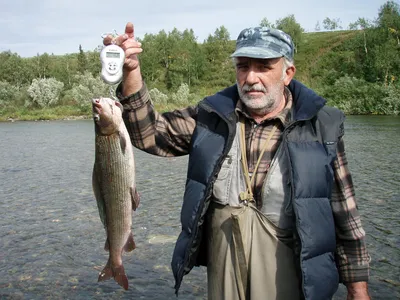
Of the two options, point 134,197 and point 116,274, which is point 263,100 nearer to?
point 134,197

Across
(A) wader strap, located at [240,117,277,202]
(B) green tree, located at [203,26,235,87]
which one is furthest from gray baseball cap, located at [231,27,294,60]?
(B) green tree, located at [203,26,235,87]

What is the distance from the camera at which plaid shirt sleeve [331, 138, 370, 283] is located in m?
3.25

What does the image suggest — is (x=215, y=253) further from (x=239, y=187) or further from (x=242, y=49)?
(x=242, y=49)

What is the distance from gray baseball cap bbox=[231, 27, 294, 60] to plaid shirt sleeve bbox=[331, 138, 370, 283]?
2.56ft

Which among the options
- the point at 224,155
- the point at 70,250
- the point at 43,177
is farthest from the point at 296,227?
the point at 43,177

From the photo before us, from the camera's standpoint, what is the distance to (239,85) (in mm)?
3246

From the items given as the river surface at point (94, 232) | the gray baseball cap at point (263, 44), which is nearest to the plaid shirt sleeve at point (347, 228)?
the gray baseball cap at point (263, 44)

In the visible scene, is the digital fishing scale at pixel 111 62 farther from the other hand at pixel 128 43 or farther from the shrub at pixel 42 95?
the shrub at pixel 42 95

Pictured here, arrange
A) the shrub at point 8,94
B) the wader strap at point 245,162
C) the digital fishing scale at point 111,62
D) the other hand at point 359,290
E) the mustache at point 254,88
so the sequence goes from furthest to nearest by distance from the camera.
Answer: the shrub at point 8,94
the other hand at point 359,290
the mustache at point 254,88
the wader strap at point 245,162
the digital fishing scale at point 111,62

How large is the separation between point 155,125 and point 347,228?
1602 millimetres

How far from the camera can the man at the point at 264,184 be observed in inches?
118

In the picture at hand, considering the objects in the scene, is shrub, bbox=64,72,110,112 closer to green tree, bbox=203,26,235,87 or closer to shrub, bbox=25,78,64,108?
shrub, bbox=25,78,64,108

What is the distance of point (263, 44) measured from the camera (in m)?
3.14

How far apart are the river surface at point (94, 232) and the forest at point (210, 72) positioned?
3095cm
